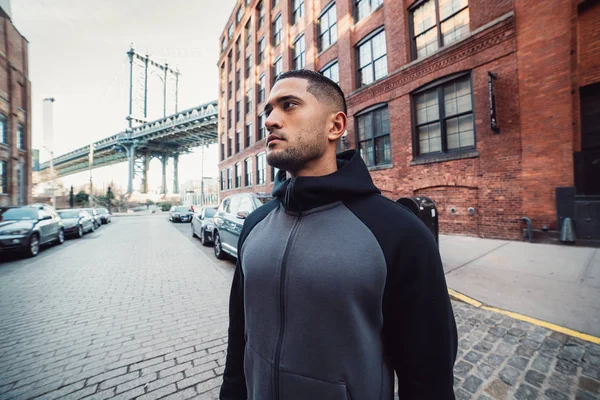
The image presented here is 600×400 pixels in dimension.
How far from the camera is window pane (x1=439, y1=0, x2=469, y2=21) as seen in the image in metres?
8.52

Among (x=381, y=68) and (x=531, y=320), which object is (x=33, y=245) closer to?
(x=531, y=320)

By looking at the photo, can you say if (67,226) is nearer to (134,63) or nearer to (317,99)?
(317,99)

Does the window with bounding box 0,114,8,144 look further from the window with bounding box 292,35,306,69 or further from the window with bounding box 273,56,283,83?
the window with bounding box 292,35,306,69

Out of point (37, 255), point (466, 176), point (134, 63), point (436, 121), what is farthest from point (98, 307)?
point (134, 63)

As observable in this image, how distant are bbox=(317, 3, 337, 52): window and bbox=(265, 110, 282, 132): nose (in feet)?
49.1

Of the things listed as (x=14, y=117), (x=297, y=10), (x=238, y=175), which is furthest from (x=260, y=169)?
(x=14, y=117)

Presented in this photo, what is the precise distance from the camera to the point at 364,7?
476 inches

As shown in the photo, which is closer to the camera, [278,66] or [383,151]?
[383,151]

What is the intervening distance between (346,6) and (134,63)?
66.7m

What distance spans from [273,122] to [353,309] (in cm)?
98

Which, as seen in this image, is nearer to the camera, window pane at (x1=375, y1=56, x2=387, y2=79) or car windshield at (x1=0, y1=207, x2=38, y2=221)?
car windshield at (x1=0, y1=207, x2=38, y2=221)

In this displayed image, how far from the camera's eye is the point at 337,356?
40.3 inches

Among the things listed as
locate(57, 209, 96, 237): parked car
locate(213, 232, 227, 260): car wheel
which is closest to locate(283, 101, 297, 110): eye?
locate(213, 232, 227, 260): car wheel

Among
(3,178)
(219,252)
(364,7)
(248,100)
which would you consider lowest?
(219,252)
